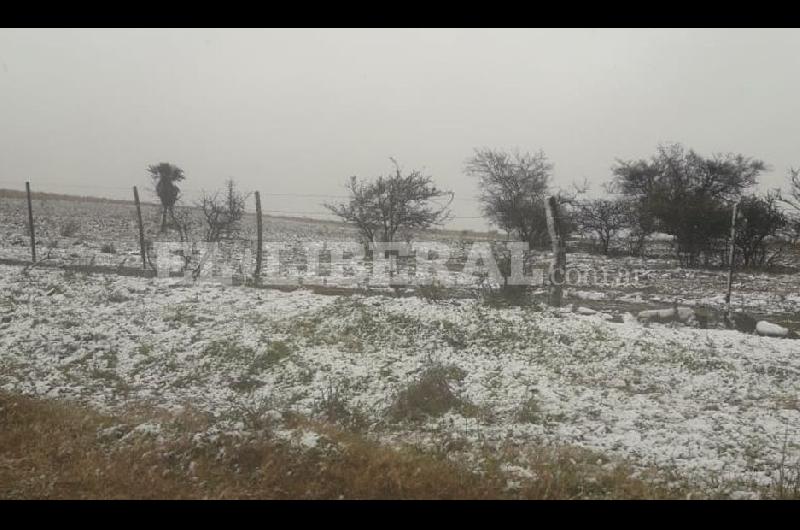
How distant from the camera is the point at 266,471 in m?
4.32

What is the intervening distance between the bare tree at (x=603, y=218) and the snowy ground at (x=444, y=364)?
14.1 metres

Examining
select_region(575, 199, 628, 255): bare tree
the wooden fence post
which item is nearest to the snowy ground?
the wooden fence post

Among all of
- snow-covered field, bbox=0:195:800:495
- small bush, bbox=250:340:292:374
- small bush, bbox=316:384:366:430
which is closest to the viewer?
snow-covered field, bbox=0:195:800:495

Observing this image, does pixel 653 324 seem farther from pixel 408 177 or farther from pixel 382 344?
pixel 408 177

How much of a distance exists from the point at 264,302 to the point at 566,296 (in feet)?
21.6

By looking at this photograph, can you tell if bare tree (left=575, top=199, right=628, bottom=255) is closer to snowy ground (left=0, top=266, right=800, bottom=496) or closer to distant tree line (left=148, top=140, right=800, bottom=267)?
distant tree line (left=148, top=140, right=800, bottom=267)

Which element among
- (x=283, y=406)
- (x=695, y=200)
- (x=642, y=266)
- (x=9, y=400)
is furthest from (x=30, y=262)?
(x=695, y=200)

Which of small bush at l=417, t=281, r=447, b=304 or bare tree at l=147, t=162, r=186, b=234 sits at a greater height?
bare tree at l=147, t=162, r=186, b=234

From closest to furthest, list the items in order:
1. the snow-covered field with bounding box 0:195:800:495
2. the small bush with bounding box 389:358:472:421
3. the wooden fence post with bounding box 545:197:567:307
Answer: the snow-covered field with bounding box 0:195:800:495 → the small bush with bounding box 389:358:472:421 → the wooden fence post with bounding box 545:197:567:307

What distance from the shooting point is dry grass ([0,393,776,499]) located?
13.2ft

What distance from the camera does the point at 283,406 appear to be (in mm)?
5770

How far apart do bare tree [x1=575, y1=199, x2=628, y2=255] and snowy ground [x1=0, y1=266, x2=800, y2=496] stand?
46.4 feet

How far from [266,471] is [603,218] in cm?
2055

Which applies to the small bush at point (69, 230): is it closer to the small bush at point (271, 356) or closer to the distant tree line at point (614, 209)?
the distant tree line at point (614, 209)
